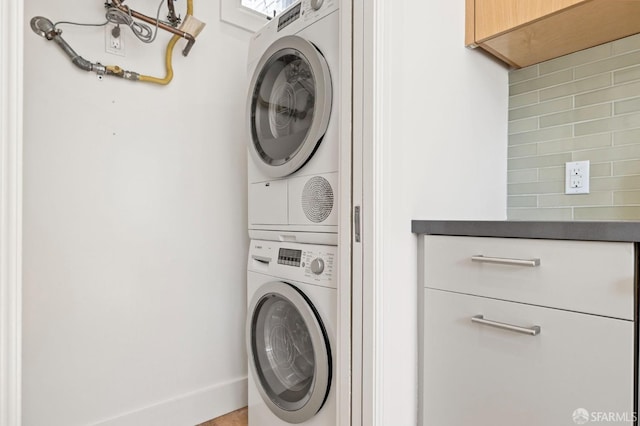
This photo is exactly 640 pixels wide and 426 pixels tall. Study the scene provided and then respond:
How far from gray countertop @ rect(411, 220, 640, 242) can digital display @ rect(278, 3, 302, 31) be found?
32.5 inches

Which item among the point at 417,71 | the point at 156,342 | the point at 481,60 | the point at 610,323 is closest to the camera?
the point at 610,323

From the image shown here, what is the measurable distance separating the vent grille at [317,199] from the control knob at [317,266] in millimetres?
127

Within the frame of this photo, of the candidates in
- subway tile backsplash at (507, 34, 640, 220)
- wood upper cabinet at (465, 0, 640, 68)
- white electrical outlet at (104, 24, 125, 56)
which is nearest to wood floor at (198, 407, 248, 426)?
subway tile backsplash at (507, 34, 640, 220)

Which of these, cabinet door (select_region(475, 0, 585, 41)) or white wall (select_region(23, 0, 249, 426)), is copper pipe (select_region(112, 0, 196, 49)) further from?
cabinet door (select_region(475, 0, 585, 41))

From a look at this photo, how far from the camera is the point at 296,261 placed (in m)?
1.31

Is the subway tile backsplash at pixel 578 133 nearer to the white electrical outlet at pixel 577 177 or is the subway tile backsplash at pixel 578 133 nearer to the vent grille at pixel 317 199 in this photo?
the white electrical outlet at pixel 577 177

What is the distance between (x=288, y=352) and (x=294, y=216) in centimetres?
53

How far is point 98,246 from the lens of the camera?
1455 millimetres

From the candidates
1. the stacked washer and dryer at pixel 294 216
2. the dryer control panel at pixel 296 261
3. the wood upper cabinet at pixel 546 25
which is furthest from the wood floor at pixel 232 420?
the wood upper cabinet at pixel 546 25

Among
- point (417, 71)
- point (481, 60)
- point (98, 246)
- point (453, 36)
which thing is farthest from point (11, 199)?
point (481, 60)

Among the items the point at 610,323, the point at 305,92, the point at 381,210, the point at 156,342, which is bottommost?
the point at 156,342

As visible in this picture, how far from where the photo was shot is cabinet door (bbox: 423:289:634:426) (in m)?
0.76

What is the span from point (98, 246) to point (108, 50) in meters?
0.76

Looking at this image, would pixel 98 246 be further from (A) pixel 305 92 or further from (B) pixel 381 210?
(B) pixel 381 210
